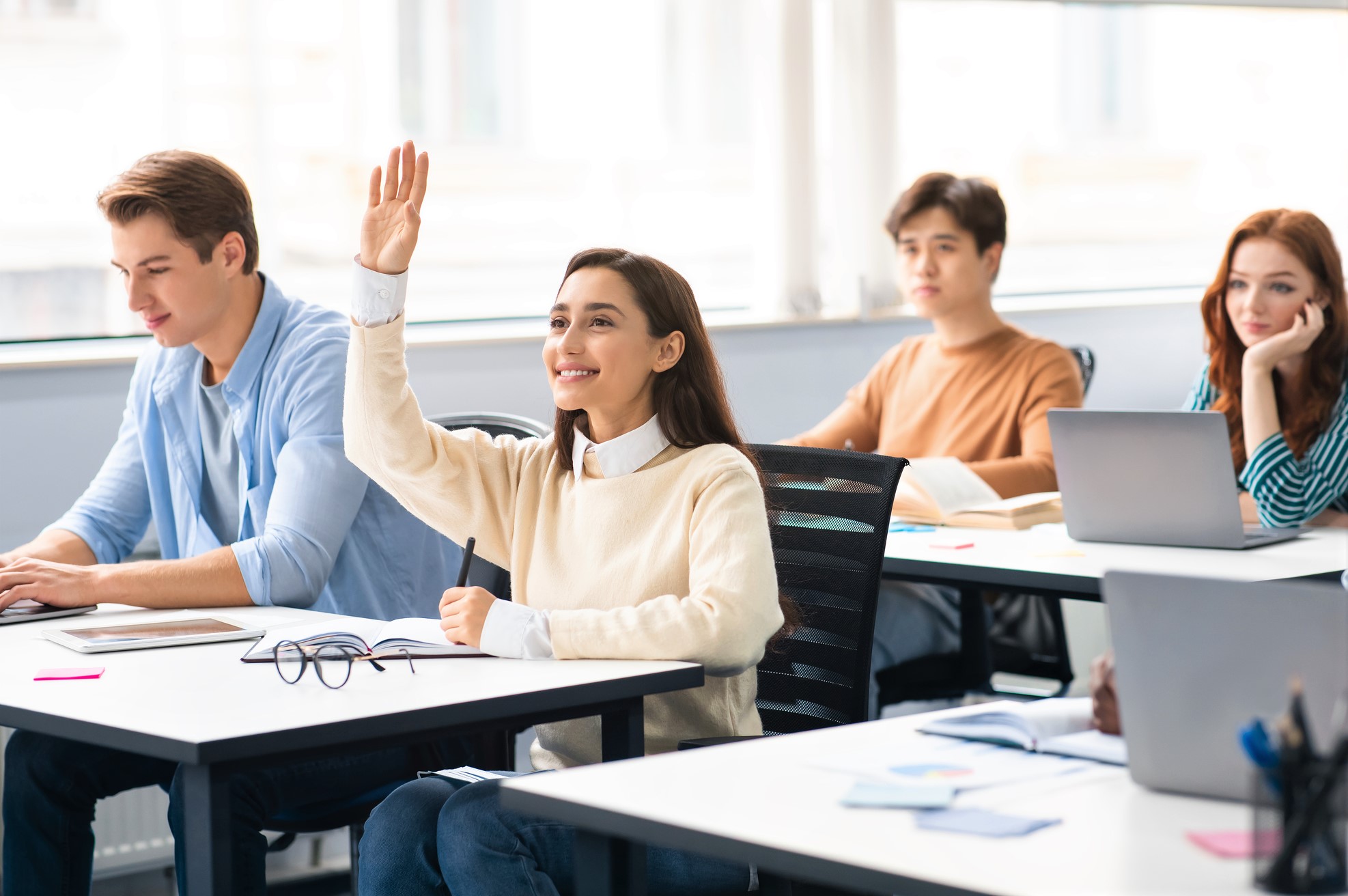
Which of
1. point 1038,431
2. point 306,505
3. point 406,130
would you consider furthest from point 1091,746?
point 406,130

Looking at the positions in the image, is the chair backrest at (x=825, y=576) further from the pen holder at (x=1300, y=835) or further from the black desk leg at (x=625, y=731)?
the pen holder at (x=1300, y=835)

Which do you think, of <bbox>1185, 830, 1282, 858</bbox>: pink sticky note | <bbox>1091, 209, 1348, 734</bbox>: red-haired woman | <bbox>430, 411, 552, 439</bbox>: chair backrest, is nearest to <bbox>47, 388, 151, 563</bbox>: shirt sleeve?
<bbox>430, 411, 552, 439</bbox>: chair backrest

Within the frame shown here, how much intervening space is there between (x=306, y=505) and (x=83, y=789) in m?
0.49

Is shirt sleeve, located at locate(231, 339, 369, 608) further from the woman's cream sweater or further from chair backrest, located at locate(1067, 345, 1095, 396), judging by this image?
chair backrest, located at locate(1067, 345, 1095, 396)

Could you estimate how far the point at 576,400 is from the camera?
2.00 m

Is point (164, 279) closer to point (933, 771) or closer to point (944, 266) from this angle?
point (933, 771)

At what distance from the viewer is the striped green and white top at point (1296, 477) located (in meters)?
2.77

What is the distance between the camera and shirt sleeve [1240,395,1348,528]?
9.10 ft

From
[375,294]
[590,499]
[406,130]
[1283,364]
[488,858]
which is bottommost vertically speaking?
[488,858]

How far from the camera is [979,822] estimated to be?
1146 millimetres

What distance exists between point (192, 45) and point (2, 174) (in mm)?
506

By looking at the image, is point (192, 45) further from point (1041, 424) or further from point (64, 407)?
point (1041, 424)

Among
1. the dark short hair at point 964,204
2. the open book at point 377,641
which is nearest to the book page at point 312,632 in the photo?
the open book at point 377,641

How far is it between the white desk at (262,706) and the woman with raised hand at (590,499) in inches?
3.0
